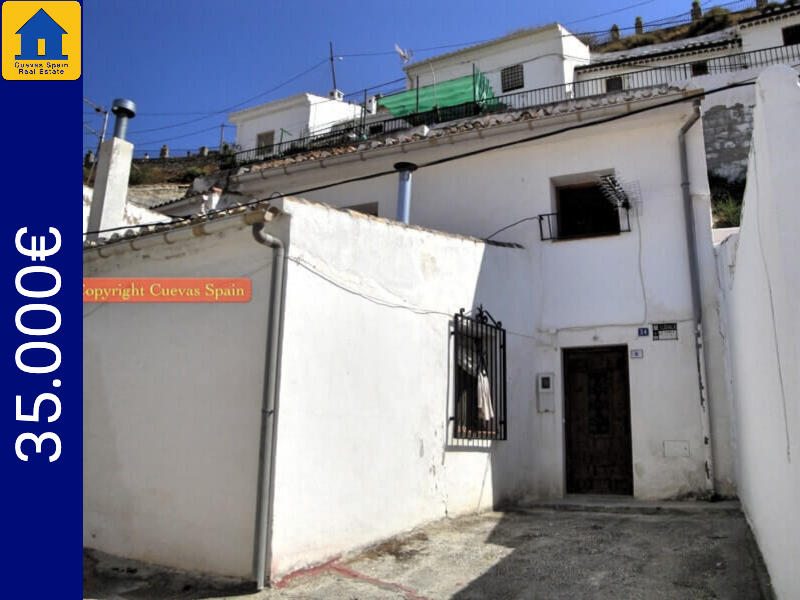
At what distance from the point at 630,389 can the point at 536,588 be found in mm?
4004

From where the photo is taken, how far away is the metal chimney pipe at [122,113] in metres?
8.43

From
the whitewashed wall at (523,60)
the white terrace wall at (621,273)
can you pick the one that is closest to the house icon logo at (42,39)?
the white terrace wall at (621,273)

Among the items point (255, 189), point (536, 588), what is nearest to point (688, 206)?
point (536, 588)

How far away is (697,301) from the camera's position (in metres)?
7.70


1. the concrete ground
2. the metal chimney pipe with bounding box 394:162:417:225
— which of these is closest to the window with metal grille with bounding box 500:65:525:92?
the metal chimney pipe with bounding box 394:162:417:225

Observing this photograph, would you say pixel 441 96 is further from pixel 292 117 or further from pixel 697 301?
pixel 697 301

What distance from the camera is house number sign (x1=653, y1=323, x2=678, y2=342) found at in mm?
7824

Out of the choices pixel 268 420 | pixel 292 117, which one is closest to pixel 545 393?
pixel 268 420

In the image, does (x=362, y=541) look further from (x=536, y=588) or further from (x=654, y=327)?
(x=654, y=327)

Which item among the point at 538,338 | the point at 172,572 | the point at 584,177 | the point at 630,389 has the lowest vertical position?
the point at 172,572

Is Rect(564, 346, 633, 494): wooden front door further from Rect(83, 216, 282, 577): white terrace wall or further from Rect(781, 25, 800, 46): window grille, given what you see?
Rect(781, 25, 800, 46): window grille

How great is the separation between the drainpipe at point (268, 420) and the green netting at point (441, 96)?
1572cm

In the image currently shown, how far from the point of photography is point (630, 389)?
26.1 feet

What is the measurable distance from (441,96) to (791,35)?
13.2 meters
